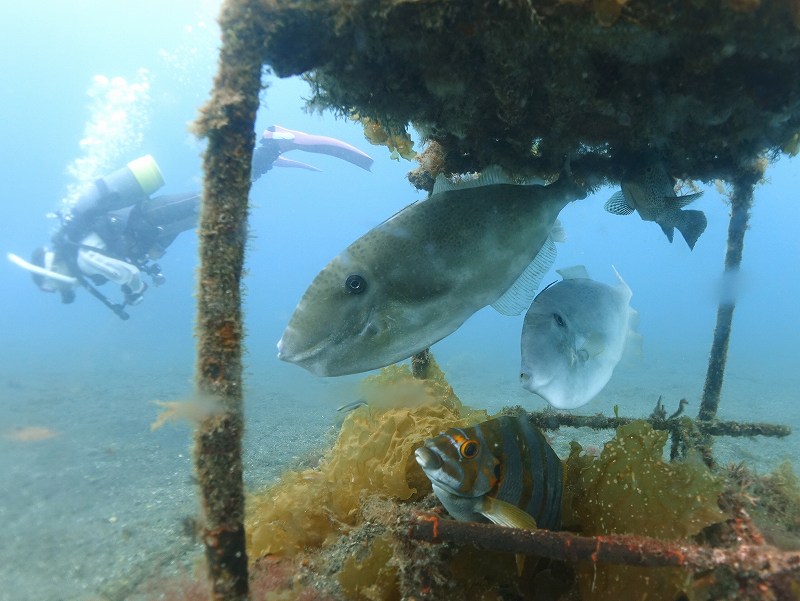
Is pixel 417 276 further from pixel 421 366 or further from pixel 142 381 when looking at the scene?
pixel 142 381

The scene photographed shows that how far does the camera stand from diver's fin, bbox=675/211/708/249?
9.65 feet

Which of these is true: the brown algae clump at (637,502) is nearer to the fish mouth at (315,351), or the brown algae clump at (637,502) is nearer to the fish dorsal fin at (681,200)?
the fish dorsal fin at (681,200)

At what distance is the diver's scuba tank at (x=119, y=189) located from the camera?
1459 cm

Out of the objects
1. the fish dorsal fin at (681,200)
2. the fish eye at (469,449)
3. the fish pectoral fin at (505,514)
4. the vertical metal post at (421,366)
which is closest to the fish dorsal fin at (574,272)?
the fish dorsal fin at (681,200)

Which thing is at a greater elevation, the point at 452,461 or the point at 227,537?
the point at 452,461

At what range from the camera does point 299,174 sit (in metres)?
156

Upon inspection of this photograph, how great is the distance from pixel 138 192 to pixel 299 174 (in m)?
148

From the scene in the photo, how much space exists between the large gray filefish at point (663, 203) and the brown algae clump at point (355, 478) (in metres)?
2.02

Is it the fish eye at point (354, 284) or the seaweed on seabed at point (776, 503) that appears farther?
the seaweed on seabed at point (776, 503)

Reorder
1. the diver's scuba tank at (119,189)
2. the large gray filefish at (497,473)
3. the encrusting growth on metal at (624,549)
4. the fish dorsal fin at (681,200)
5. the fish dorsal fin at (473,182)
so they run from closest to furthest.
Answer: the encrusting growth on metal at (624,549) < the large gray filefish at (497,473) < the fish dorsal fin at (473,182) < the fish dorsal fin at (681,200) < the diver's scuba tank at (119,189)

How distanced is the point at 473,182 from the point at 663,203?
1482mm

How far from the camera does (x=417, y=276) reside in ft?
6.52

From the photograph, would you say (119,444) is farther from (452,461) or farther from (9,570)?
(452,461)

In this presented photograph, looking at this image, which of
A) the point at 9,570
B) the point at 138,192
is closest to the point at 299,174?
the point at 138,192
